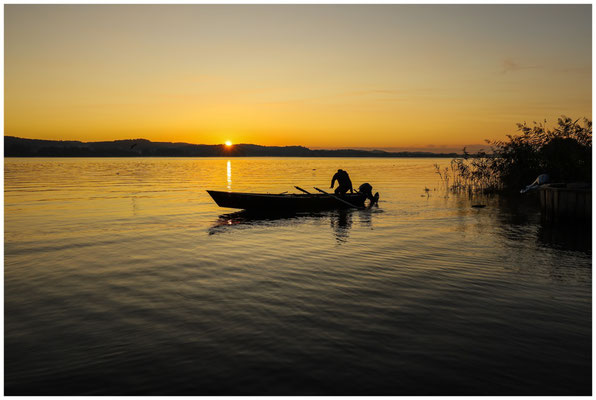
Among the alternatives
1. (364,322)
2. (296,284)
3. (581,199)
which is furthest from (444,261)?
(581,199)

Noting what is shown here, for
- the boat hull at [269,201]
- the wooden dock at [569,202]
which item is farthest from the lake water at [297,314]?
the boat hull at [269,201]

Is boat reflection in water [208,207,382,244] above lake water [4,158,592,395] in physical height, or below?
above

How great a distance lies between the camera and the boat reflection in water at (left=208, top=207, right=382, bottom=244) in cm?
1959

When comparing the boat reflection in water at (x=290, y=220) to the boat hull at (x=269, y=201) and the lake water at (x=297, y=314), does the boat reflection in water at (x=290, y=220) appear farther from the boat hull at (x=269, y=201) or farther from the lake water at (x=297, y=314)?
the lake water at (x=297, y=314)

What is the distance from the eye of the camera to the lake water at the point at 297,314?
5898mm

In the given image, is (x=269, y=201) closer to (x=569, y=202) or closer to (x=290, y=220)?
(x=290, y=220)

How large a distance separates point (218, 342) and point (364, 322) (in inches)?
101

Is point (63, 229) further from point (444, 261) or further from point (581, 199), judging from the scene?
point (581, 199)

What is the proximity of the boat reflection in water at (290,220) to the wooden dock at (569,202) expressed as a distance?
873 centimetres

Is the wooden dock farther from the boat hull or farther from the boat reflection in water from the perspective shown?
the boat hull

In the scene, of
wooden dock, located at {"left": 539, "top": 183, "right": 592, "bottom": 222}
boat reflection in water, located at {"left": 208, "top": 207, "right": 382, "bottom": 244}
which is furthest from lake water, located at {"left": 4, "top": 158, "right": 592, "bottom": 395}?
wooden dock, located at {"left": 539, "top": 183, "right": 592, "bottom": 222}

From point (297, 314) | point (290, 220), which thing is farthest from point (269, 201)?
point (297, 314)

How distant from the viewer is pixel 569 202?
2039cm

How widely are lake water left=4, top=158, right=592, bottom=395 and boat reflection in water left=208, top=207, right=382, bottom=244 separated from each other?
1.96m
